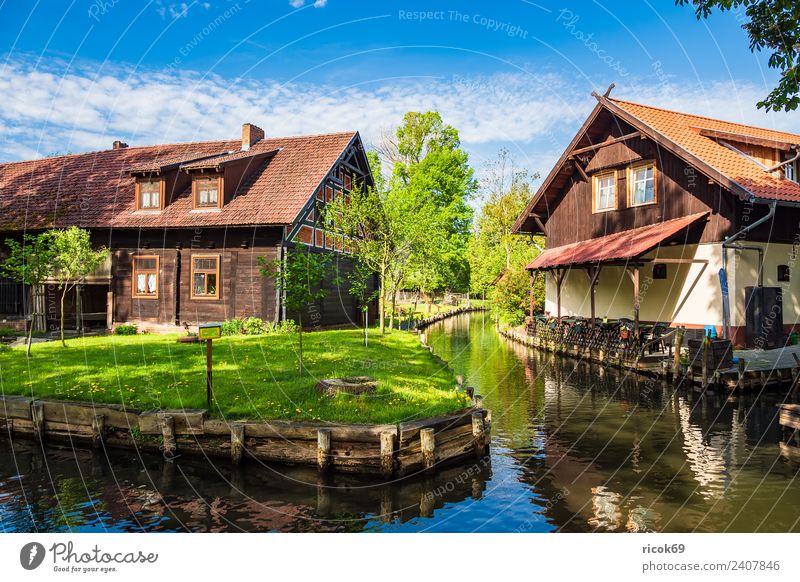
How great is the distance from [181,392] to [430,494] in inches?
249

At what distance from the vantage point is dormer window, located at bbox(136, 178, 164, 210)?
25219mm

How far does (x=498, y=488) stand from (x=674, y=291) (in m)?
16.3

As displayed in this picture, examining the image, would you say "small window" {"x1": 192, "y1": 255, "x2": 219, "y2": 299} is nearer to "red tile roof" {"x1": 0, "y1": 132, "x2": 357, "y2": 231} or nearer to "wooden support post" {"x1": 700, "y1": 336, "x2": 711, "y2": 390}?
"red tile roof" {"x1": 0, "y1": 132, "x2": 357, "y2": 231}

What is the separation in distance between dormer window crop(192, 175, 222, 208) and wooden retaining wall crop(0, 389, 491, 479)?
14059 millimetres

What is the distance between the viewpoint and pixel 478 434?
10.7 metres

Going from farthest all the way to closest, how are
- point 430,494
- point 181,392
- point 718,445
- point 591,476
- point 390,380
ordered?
point 390,380 < point 181,392 < point 718,445 < point 591,476 < point 430,494

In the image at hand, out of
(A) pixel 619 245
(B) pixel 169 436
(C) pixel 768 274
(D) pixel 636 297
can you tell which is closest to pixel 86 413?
(B) pixel 169 436

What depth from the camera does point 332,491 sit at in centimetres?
891

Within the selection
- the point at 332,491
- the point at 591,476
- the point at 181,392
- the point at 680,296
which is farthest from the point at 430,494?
the point at 680,296

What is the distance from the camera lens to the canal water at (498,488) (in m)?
7.74

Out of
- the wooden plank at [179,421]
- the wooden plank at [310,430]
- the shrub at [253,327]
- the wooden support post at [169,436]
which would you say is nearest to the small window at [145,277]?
the shrub at [253,327]

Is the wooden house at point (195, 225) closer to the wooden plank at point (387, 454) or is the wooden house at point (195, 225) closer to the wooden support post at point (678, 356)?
the wooden plank at point (387, 454)
